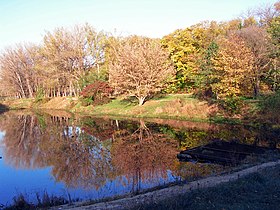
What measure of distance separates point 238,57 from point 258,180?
19.4 meters

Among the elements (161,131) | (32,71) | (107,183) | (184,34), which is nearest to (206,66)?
(161,131)

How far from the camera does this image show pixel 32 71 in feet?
209

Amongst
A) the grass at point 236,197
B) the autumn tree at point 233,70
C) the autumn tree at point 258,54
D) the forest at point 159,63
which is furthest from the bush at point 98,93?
the grass at point 236,197

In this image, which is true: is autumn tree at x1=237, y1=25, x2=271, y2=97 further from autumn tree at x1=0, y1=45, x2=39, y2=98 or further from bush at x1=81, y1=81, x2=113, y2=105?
autumn tree at x1=0, y1=45, x2=39, y2=98

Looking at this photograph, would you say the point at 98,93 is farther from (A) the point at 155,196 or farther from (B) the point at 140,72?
(A) the point at 155,196

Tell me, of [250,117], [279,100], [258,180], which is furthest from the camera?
[250,117]

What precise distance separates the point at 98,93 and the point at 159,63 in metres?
11.3

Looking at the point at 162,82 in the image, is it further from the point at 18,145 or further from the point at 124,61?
the point at 18,145

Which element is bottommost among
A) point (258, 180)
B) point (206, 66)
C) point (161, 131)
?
point (161, 131)

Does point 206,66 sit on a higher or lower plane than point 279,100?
higher

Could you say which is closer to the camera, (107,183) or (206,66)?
(107,183)

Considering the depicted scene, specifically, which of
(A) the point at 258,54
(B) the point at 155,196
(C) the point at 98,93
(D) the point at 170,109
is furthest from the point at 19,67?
(B) the point at 155,196

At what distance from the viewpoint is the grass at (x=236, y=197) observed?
6336mm

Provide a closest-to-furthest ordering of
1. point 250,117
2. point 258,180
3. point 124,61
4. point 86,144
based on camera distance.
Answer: point 258,180, point 86,144, point 250,117, point 124,61
